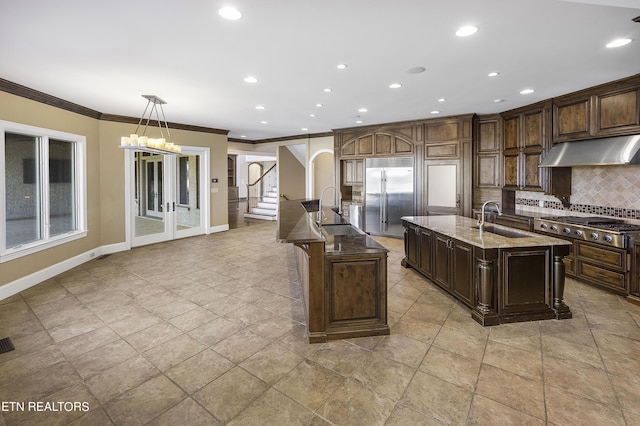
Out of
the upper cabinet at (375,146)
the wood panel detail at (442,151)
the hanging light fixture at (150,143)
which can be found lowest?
the hanging light fixture at (150,143)

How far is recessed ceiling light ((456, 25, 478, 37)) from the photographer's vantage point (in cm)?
264

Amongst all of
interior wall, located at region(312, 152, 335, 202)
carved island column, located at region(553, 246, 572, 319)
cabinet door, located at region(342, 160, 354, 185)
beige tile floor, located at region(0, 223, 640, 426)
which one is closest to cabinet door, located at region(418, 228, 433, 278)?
beige tile floor, located at region(0, 223, 640, 426)

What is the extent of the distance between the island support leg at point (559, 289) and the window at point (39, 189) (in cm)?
631

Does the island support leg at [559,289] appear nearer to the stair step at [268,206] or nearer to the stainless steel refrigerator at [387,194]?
the stainless steel refrigerator at [387,194]

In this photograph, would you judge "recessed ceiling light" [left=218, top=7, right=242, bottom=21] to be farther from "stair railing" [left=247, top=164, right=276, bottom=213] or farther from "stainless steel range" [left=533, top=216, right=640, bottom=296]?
"stair railing" [left=247, top=164, right=276, bottom=213]

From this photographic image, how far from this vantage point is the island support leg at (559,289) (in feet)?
10.3

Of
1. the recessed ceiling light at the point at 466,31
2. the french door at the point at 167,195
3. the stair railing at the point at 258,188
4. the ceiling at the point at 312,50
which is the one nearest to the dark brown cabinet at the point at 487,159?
the ceiling at the point at 312,50

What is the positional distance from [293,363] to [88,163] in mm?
5317

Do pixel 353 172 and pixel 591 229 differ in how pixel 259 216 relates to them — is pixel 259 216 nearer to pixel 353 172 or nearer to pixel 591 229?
pixel 353 172

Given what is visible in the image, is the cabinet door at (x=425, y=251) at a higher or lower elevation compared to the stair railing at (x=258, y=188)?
lower

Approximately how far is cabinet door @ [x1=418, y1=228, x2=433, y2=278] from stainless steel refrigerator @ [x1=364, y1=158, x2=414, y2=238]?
2.58 meters

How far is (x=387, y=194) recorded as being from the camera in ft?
23.6

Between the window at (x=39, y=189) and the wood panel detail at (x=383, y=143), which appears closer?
the window at (x=39, y=189)

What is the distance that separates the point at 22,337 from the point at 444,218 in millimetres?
5095
